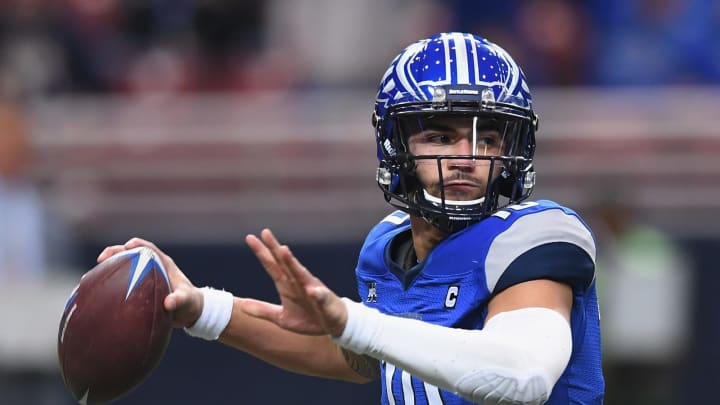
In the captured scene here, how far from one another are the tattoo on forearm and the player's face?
0.54 metres

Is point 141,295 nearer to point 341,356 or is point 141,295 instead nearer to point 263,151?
point 341,356

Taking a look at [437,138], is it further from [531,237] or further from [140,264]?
[140,264]

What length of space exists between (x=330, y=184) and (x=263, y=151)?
0.44 metres

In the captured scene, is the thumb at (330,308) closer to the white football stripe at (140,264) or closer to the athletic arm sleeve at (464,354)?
the athletic arm sleeve at (464,354)

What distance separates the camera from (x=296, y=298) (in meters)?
2.95

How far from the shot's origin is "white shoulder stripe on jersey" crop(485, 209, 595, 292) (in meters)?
3.11

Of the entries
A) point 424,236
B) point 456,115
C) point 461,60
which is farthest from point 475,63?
Answer: point 424,236

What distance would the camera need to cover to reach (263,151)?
26.0ft

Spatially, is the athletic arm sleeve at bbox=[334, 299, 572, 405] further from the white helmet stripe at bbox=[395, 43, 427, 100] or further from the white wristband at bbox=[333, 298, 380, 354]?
the white helmet stripe at bbox=[395, 43, 427, 100]

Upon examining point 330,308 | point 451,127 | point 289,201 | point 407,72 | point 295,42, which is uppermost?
point 407,72

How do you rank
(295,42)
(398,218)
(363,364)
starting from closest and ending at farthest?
1. (363,364)
2. (398,218)
3. (295,42)

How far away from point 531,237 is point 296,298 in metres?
0.57

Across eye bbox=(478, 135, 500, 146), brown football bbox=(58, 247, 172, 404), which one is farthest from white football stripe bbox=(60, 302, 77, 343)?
eye bbox=(478, 135, 500, 146)

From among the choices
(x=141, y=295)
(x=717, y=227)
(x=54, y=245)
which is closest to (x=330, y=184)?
(x=54, y=245)
